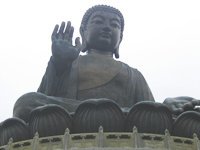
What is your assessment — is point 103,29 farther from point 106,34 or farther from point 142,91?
point 142,91

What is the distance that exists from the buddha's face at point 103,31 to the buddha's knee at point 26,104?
9.34 feet

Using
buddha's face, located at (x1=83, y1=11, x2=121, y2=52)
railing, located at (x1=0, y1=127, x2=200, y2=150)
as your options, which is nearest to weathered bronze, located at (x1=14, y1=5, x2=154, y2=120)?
buddha's face, located at (x1=83, y1=11, x2=121, y2=52)

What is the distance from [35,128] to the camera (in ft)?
26.2

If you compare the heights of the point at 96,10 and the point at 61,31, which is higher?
the point at 96,10

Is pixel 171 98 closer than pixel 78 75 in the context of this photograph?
Yes

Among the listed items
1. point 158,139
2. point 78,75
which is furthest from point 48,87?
point 158,139

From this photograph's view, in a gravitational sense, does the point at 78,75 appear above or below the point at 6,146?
above

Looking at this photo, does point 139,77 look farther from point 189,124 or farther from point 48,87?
point 189,124

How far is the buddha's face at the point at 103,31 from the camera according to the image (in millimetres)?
11133

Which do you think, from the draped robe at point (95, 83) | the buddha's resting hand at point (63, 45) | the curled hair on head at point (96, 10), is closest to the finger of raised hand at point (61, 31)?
the buddha's resting hand at point (63, 45)

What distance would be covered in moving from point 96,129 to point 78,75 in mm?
2655

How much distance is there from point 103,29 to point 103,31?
1.7 inches

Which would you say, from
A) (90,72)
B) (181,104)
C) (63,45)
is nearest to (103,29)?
(90,72)

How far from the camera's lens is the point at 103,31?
1111 cm
